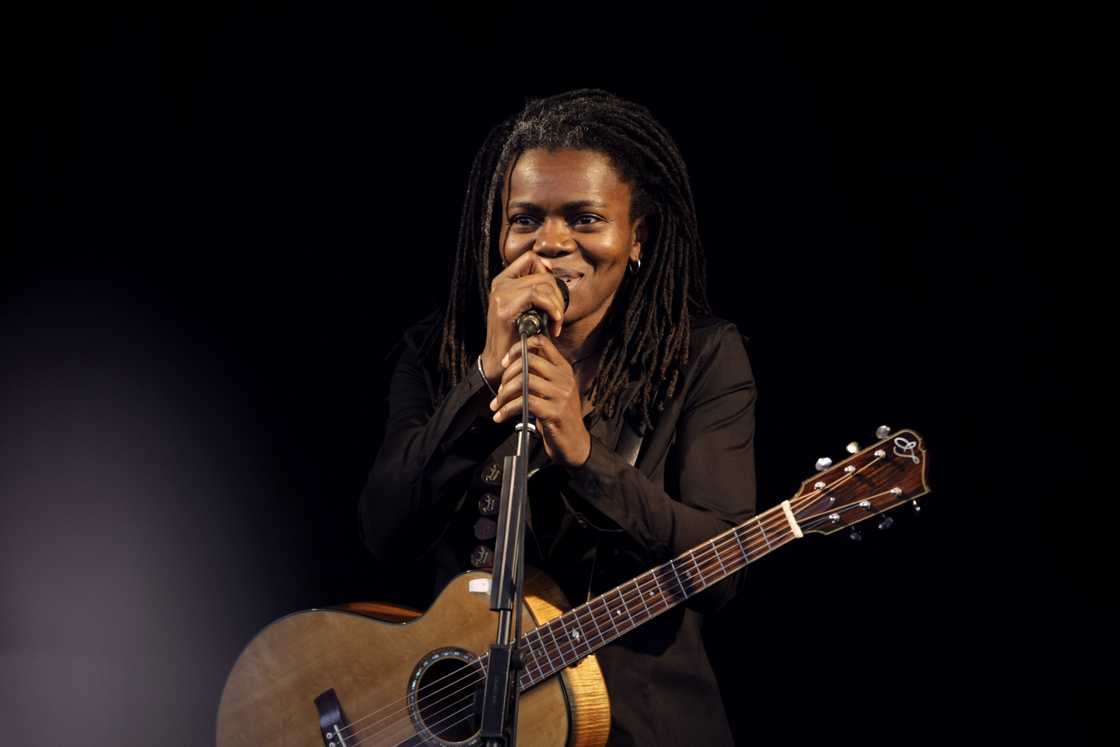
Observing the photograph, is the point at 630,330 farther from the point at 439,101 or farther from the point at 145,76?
the point at 145,76

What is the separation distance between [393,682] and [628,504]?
636 millimetres

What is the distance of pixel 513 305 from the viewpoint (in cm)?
196

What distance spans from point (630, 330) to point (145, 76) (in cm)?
166

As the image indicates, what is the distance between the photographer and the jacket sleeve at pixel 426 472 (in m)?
2.27

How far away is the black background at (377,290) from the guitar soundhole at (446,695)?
83 centimetres

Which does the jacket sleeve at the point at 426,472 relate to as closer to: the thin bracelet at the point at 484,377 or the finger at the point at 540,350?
the thin bracelet at the point at 484,377

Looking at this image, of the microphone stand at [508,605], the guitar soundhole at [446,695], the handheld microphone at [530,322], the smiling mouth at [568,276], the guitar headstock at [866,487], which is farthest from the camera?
the smiling mouth at [568,276]

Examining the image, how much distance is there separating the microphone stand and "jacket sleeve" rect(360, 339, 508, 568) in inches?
22.2

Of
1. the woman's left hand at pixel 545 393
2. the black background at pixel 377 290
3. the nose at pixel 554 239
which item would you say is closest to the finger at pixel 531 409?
the woman's left hand at pixel 545 393

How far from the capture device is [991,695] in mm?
2535

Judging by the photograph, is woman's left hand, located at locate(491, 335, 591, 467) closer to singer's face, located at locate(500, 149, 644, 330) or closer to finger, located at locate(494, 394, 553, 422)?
finger, located at locate(494, 394, 553, 422)

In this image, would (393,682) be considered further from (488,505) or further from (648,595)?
(648,595)

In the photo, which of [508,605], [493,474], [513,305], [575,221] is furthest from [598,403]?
[508,605]

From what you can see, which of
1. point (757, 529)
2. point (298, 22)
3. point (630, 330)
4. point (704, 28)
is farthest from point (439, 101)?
point (757, 529)
